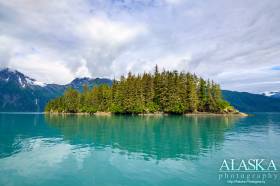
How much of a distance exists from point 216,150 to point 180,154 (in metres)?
5.15

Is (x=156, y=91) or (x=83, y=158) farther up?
(x=156, y=91)

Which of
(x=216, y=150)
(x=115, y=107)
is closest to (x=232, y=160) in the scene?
(x=216, y=150)

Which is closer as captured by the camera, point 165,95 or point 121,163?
point 121,163

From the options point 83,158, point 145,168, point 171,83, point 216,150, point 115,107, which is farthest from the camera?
point 115,107

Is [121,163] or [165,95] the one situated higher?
[165,95]

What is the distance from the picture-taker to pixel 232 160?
893 inches

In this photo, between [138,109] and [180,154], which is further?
[138,109]

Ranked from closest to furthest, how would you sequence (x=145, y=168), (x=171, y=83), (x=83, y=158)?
(x=145, y=168)
(x=83, y=158)
(x=171, y=83)

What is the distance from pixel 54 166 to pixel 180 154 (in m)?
13.6

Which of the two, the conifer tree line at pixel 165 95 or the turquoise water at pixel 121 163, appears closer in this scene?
the turquoise water at pixel 121 163

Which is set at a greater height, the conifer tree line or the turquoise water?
the conifer tree line

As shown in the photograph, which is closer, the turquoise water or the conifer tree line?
the turquoise water

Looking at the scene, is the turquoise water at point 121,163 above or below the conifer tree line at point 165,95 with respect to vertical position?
below

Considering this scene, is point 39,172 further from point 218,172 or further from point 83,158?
point 218,172
